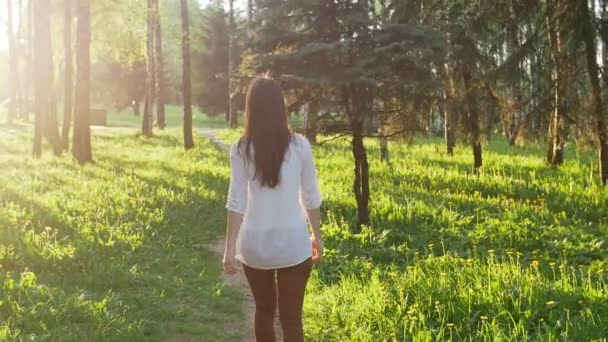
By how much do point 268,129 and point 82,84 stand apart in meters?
15.8

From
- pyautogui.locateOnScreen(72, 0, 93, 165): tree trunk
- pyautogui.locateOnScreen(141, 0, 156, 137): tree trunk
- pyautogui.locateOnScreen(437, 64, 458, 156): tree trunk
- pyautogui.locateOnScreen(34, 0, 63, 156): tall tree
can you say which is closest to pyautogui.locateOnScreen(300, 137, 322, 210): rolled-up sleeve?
pyautogui.locateOnScreen(437, 64, 458, 156): tree trunk

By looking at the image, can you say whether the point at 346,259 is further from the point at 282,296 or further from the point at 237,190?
the point at 237,190

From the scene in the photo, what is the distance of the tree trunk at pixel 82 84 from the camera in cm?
1769

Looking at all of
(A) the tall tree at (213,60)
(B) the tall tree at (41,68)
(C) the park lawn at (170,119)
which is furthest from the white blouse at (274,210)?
(C) the park lawn at (170,119)

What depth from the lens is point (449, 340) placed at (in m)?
→ 4.62

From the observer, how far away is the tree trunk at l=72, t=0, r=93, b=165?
58.0ft

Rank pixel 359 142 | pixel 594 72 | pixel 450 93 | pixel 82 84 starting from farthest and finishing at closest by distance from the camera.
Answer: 1. pixel 82 84
2. pixel 450 93
3. pixel 594 72
4. pixel 359 142

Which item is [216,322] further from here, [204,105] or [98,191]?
[204,105]

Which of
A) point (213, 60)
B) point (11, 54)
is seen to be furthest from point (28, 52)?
point (213, 60)

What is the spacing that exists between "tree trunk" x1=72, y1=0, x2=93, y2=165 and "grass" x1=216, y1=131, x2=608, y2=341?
769cm

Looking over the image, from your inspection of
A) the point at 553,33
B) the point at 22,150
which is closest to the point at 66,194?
the point at 553,33

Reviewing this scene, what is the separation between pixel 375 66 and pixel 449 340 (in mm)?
5096

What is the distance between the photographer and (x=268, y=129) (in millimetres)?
3717

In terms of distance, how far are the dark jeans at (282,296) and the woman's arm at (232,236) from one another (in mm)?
137
